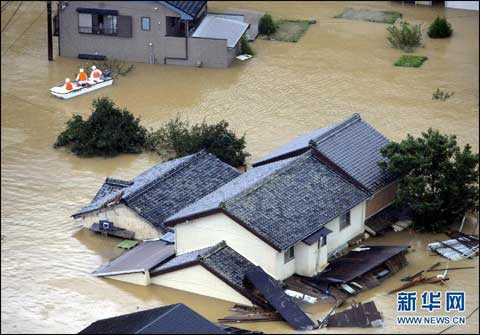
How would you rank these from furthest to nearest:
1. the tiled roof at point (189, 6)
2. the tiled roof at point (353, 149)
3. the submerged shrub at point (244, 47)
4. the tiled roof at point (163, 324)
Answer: the submerged shrub at point (244, 47) < the tiled roof at point (189, 6) < the tiled roof at point (353, 149) < the tiled roof at point (163, 324)

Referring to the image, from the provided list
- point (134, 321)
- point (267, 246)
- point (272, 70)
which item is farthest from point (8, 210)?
point (272, 70)

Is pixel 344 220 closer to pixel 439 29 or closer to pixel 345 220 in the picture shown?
pixel 345 220

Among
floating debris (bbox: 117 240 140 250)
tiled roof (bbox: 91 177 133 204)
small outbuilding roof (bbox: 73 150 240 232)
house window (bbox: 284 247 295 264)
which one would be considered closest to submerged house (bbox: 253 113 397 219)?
small outbuilding roof (bbox: 73 150 240 232)

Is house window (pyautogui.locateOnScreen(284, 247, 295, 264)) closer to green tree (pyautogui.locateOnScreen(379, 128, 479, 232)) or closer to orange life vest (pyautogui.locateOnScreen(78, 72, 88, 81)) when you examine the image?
green tree (pyautogui.locateOnScreen(379, 128, 479, 232))

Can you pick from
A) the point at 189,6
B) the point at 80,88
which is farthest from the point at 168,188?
the point at 189,6

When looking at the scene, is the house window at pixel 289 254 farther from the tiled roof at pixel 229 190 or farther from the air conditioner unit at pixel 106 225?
the air conditioner unit at pixel 106 225

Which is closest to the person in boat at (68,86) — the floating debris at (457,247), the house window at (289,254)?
the house window at (289,254)
